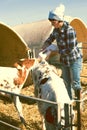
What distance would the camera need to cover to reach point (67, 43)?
5.41 meters

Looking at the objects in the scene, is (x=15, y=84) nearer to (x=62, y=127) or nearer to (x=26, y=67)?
(x=26, y=67)

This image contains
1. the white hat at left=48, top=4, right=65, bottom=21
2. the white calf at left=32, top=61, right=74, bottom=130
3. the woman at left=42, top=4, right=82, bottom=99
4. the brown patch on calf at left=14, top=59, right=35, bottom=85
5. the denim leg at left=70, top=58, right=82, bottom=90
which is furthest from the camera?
the brown patch on calf at left=14, top=59, right=35, bottom=85

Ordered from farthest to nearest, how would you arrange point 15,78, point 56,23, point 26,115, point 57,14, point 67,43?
1. point 26,115
2. point 15,78
3. point 67,43
4. point 56,23
5. point 57,14

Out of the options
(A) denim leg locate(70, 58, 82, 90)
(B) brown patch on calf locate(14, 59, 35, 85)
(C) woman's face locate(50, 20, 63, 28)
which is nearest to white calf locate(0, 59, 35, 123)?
(B) brown patch on calf locate(14, 59, 35, 85)

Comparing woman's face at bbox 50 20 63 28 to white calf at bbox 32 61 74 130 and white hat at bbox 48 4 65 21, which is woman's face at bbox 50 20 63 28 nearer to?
white hat at bbox 48 4 65 21

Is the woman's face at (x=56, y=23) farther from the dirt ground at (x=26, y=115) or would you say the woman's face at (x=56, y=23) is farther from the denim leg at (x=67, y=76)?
the dirt ground at (x=26, y=115)

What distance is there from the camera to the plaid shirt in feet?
17.5

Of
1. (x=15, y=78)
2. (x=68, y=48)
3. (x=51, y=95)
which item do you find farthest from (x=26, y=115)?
(x=51, y=95)

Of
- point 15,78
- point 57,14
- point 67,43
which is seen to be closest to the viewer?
point 57,14

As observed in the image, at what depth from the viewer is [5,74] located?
20.0ft

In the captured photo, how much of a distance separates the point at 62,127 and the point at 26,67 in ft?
8.05

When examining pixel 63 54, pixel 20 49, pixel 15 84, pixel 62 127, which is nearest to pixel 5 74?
Answer: pixel 15 84

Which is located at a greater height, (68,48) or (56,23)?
(56,23)

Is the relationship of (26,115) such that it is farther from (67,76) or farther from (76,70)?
(76,70)
